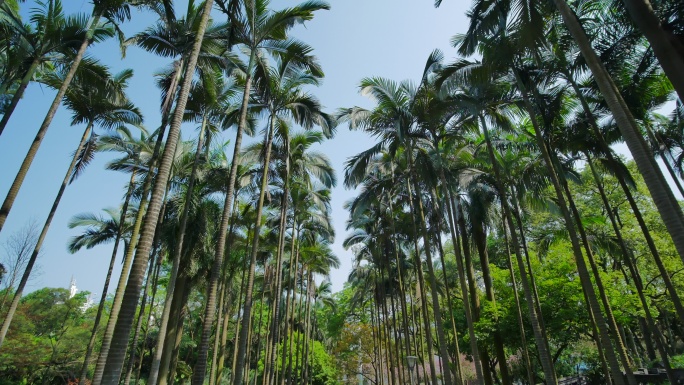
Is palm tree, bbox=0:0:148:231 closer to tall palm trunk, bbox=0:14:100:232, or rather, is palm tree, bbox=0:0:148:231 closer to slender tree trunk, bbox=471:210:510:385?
tall palm trunk, bbox=0:14:100:232

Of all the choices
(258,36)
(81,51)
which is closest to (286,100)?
(258,36)

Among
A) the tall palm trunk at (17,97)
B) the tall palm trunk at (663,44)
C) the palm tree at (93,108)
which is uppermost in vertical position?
the palm tree at (93,108)

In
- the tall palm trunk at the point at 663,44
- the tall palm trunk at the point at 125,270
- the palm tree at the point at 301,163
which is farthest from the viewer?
the palm tree at the point at 301,163

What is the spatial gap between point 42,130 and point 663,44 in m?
14.2

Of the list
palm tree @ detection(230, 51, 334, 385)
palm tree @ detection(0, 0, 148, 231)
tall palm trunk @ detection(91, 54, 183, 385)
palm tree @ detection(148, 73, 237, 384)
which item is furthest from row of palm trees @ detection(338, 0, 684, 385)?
palm tree @ detection(0, 0, 148, 231)

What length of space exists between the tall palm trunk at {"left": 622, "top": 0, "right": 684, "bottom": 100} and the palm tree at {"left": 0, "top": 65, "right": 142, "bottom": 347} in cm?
1435

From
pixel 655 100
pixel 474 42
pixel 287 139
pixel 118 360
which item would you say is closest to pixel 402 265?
pixel 287 139

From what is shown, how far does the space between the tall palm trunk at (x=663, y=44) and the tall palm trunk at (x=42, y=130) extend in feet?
42.3

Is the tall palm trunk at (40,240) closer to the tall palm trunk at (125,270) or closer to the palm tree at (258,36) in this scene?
the tall palm trunk at (125,270)

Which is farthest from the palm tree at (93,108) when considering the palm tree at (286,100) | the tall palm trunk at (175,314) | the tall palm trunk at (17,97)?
the tall palm trunk at (175,314)

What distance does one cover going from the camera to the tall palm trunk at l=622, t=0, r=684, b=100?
4.59 m

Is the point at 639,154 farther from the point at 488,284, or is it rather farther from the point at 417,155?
the point at 488,284

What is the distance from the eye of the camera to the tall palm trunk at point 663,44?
459 centimetres

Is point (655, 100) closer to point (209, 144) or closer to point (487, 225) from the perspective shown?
point (487, 225)
